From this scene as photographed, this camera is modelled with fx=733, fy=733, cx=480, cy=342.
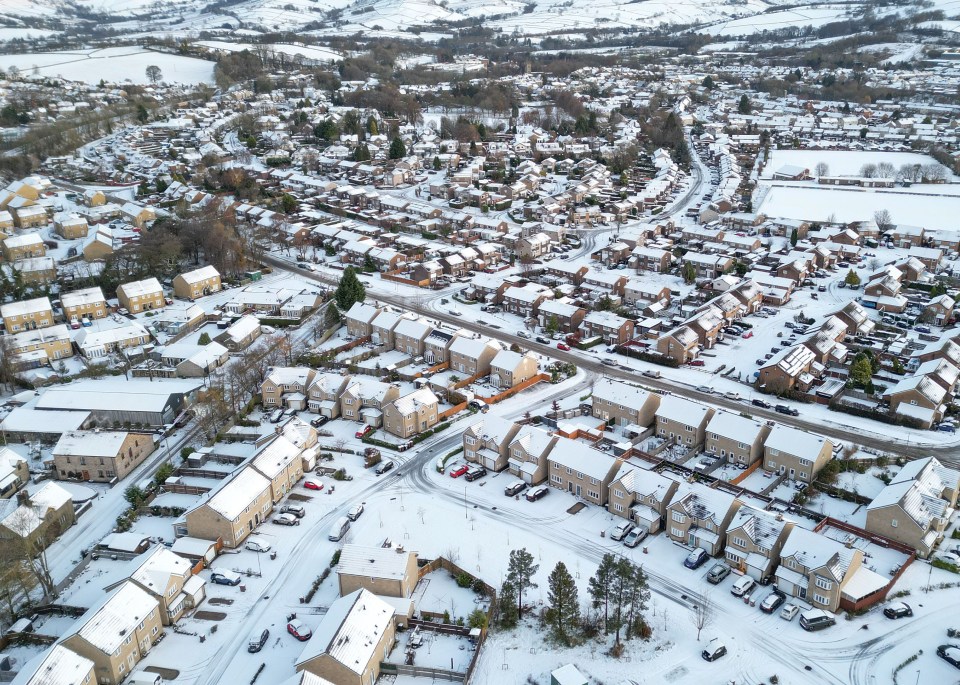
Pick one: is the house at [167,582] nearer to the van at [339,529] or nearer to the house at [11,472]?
the van at [339,529]

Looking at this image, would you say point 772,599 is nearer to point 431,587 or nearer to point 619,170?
point 431,587

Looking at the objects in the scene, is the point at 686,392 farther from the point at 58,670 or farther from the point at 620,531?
the point at 58,670

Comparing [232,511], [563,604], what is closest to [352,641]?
[563,604]

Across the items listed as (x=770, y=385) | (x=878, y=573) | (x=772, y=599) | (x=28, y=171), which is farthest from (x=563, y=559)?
(x=28, y=171)

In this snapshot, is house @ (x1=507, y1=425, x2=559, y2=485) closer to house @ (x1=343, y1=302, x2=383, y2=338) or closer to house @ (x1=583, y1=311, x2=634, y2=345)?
house @ (x1=583, y1=311, x2=634, y2=345)

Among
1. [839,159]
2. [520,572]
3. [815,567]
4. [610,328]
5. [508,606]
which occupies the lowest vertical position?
[610,328]
